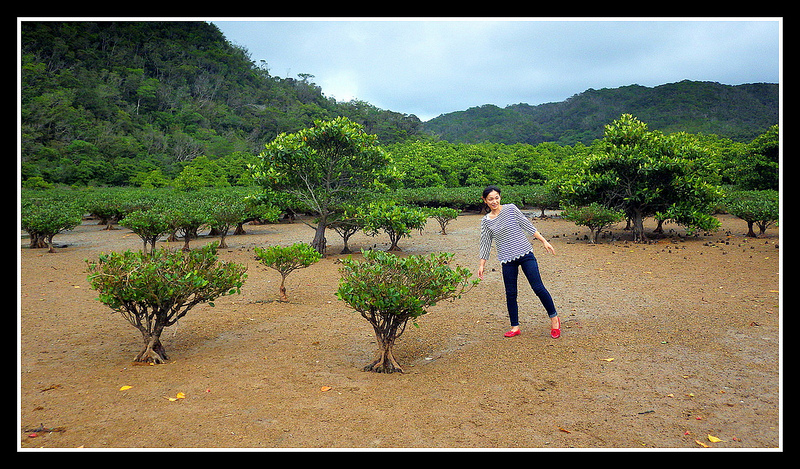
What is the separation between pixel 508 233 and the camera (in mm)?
4773

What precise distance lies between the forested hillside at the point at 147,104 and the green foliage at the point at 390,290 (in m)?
31.4

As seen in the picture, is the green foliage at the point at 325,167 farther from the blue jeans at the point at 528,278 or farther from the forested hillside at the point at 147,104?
the forested hillside at the point at 147,104

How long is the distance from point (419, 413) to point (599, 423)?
1122 mm

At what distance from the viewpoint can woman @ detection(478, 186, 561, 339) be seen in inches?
187

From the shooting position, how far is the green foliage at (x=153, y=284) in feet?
13.5

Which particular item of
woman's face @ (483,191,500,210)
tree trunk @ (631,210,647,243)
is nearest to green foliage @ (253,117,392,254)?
woman's face @ (483,191,500,210)

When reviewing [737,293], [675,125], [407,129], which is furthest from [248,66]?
[737,293]

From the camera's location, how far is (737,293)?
21.4 ft

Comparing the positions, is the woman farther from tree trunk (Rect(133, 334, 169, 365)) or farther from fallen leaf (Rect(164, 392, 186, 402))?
tree trunk (Rect(133, 334, 169, 365))

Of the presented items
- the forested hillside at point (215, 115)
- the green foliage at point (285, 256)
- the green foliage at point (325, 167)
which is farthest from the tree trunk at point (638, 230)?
the forested hillside at point (215, 115)

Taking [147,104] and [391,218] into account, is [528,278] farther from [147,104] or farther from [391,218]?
[147,104]

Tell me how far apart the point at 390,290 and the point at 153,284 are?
2.04 m

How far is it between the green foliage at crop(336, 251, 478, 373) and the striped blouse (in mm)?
717

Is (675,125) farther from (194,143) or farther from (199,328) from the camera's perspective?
(199,328)
